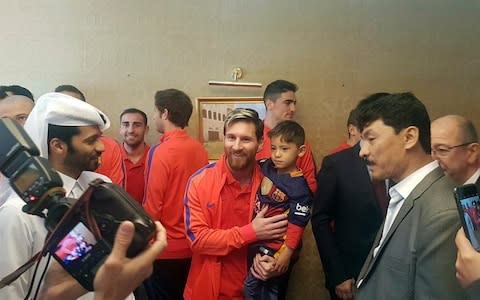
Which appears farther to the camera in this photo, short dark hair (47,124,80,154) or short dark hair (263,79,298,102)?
short dark hair (263,79,298,102)

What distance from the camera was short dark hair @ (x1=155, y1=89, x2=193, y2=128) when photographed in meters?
3.05

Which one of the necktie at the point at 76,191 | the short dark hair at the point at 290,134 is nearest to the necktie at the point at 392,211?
the short dark hair at the point at 290,134

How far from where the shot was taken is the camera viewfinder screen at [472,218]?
1197 millimetres

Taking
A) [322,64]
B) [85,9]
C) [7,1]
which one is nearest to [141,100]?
[85,9]

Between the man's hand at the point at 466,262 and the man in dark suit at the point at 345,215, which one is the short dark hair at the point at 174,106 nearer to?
the man in dark suit at the point at 345,215

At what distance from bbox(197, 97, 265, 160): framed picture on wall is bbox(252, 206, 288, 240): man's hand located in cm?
178

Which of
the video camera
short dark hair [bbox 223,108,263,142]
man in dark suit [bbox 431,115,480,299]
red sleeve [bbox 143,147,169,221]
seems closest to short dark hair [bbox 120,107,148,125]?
red sleeve [bbox 143,147,169,221]

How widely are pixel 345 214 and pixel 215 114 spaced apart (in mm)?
1845

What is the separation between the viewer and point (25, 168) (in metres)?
0.87

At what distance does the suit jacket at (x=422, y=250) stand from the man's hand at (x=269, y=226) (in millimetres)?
579

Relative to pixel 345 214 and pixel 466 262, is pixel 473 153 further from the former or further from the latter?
pixel 466 262

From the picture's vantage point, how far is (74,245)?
2.83 feet

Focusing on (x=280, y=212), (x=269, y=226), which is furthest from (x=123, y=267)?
(x=280, y=212)

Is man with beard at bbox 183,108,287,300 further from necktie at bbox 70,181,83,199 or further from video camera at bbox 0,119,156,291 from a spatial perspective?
video camera at bbox 0,119,156,291
